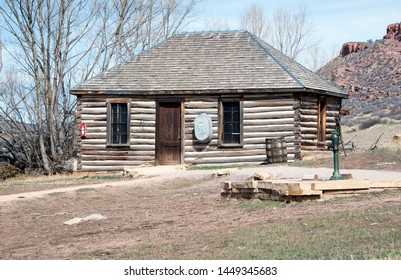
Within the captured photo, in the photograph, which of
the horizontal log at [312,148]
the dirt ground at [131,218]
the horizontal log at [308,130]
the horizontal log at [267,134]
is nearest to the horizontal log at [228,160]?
the horizontal log at [267,134]

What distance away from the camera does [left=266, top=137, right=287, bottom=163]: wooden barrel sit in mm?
23422

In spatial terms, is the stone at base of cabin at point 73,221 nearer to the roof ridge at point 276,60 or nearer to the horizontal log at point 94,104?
the horizontal log at point 94,104

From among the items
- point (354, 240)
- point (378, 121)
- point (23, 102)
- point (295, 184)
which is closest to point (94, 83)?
point (23, 102)

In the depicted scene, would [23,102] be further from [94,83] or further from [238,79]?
[238,79]

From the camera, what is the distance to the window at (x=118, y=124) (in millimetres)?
25047

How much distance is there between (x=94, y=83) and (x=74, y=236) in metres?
14.5

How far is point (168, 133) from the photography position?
25.0m

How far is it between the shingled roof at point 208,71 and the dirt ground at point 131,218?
6.95m

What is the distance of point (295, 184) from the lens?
501 inches

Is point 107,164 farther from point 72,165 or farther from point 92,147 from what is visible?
point 72,165

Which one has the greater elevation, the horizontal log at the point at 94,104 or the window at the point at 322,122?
the horizontal log at the point at 94,104

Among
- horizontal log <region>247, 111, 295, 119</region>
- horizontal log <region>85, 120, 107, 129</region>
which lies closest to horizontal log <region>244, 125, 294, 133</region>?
horizontal log <region>247, 111, 295, 119</region>

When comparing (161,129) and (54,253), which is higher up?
(161,129)

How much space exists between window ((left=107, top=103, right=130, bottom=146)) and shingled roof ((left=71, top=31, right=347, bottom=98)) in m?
0.66
